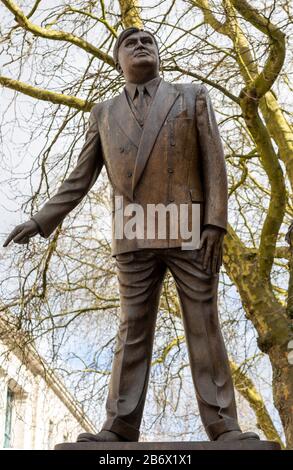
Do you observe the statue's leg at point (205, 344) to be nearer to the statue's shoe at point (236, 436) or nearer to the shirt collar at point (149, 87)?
the statue's shoe at point (236, 436)

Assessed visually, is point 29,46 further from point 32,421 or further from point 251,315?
point 32,421

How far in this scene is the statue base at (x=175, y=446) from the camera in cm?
457

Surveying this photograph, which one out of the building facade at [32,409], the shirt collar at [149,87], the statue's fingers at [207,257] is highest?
the building facade at [32,409]

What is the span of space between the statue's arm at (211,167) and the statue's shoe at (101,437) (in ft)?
4.18

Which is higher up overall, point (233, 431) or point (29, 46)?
point (29, 46)

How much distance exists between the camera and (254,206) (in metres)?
15.0

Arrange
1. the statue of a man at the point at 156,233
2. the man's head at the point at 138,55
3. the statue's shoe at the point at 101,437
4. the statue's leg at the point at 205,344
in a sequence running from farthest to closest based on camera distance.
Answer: the man's head at the point at 138,55, the statue of a man at the point at 156,233, the statue's leg at the point at 205,344, the statue's shoe at the point at 101,437

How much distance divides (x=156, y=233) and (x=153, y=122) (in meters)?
0.65

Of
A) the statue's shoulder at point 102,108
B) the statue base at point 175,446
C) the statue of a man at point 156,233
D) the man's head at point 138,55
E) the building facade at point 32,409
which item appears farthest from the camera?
the building facade at point 32,409

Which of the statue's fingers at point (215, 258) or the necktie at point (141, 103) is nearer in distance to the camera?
the statue's fingers at point (215, 258)

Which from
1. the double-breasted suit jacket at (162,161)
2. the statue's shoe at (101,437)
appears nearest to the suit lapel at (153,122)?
the double-breasted suit jacket at (162,161)

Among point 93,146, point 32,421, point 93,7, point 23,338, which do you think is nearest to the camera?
point 93,146

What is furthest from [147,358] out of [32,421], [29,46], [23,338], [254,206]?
[32,421]
